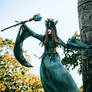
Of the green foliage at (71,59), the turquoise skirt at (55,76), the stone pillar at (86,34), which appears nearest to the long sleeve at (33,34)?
the turquoise skirt at (55,76)

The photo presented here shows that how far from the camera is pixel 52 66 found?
4371mm

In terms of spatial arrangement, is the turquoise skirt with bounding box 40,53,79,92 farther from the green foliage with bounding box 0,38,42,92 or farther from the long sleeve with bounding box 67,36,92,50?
the green foliage with bounding box 0,38,42,92

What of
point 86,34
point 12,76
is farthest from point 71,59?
point 86,34

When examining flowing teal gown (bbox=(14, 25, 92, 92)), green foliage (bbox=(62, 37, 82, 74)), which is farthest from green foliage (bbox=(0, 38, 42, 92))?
flowing teal gown (bbox=(14, 25, 92, 92))

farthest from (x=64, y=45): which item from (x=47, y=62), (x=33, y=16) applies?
(x=33, y=16)

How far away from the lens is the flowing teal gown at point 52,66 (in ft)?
13.8

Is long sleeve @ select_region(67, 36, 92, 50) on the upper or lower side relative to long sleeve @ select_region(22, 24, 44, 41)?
lower

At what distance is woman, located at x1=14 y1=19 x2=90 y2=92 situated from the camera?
421 cm

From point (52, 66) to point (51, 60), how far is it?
184mm

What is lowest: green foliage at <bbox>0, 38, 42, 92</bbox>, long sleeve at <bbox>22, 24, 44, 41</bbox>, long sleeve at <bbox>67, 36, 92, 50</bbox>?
green foliage at <bbox>0, 38, 42, 92</bbox>

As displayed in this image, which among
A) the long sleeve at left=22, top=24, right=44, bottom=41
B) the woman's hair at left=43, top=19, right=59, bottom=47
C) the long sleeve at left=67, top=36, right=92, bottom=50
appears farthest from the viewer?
the long sleeve at left=22, top=24, right=44, bottom=41

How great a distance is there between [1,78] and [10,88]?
1212 millimetres

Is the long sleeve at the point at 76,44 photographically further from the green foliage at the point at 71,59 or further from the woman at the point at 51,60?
the green foliage at the point at 71,59

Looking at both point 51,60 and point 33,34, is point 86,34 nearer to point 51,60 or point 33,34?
point 51,60
